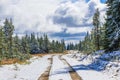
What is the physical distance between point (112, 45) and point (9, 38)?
55.4 meters

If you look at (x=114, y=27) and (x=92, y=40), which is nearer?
(x=114, y=27)

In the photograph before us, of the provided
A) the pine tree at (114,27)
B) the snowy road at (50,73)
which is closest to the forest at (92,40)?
the pine tree at (114,27)

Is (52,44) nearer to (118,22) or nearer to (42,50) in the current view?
(42,50)

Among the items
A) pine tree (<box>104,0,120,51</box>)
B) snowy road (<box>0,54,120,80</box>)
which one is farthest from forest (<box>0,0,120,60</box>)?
snowy road (<box>0,54,120,80</box>)

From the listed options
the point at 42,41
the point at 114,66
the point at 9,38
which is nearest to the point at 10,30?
the point at 9,38

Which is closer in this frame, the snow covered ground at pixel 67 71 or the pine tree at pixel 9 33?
the snow covered ground at pixel 67 71

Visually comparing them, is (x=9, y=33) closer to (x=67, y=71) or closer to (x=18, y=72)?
(x=18, y=72)

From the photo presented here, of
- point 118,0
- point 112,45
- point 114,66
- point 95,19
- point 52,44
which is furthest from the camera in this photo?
point 52,44

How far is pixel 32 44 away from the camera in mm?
166375

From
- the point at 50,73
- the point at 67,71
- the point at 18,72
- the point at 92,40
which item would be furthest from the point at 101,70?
the point at 92,40

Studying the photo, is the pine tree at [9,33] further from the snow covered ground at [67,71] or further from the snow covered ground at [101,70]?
the snow covered ground at [101,70]

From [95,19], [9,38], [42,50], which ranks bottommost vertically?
[42,50]

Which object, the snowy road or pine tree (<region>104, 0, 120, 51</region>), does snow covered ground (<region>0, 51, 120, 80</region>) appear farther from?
pine tree (<region>104, 0, 120, 51</region>)

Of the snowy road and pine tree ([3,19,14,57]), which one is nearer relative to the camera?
the snowy road
